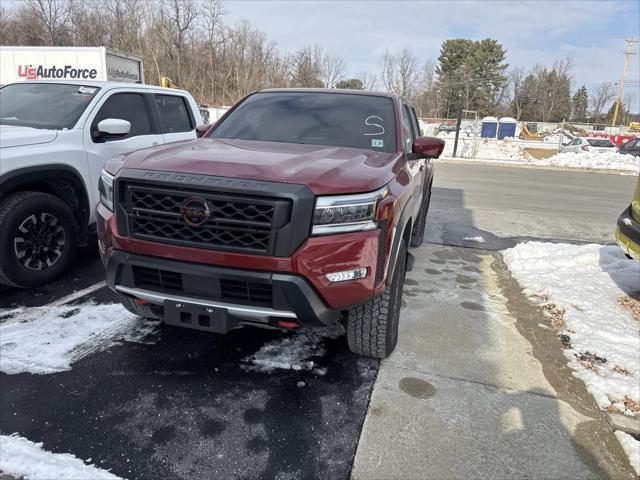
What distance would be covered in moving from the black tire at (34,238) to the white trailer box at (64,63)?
37.1 feet

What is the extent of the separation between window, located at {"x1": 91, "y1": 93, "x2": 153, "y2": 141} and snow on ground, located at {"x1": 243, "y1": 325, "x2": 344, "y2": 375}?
3112 mm

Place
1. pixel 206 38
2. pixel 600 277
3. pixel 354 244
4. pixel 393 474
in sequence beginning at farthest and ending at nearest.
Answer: pixel 206 38 < pixel 600 277 < pixel 354 244 < pixel 393 474

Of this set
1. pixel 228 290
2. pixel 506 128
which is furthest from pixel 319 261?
pixel 506 128

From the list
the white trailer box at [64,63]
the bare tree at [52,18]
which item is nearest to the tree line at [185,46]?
the bare tree at [52,18]

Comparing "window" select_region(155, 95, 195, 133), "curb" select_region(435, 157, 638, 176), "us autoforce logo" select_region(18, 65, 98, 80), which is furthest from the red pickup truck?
"curb" select_region(435, 157, 638, 176)

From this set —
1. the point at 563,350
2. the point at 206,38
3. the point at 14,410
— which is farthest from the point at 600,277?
the point at 206,38

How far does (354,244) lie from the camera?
2.30 metres

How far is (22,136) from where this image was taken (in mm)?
3865

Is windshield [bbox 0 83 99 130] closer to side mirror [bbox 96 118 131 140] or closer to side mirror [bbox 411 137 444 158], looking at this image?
side mirror [bbox 96 118 131 140]

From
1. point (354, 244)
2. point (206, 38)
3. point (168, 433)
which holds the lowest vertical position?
point (168, 433)

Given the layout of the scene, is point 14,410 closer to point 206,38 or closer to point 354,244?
point 354,244

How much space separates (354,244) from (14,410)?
7.08ft

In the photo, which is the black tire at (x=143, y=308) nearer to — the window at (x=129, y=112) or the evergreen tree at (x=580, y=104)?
the window at (x=129, y=112)

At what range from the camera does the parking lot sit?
2209 millimetres
